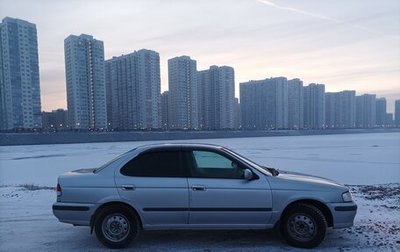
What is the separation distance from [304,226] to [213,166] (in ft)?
5.20

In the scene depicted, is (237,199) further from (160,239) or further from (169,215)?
(160,239)

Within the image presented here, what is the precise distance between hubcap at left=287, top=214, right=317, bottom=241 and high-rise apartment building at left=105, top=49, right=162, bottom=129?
313 ft

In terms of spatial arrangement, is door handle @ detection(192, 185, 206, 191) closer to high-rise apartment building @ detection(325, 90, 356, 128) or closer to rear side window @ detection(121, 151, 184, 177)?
rear side window @ detection(121, 151, 184, 177)

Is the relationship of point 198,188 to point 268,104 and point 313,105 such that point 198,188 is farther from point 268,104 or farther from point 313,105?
point 313,105

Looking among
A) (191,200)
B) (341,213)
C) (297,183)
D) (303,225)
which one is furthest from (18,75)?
A: (341,213)

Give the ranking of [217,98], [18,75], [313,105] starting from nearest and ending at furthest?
[18,75] < [217,98] < [313,105]

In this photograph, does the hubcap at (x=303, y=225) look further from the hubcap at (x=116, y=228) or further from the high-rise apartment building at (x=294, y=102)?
the high-rise apartment building at (x=294, y=102)

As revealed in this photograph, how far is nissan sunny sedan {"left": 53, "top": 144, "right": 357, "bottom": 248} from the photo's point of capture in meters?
4.48

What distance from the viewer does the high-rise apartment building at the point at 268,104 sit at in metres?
136

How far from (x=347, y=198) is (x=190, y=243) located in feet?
8.01

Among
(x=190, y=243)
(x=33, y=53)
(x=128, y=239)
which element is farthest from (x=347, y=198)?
(x=33, y=53)

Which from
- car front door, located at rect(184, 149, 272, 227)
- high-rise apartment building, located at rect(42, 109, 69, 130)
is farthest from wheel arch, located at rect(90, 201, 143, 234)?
high-rise apartment building, located at rect(42, 109, 69, 130)

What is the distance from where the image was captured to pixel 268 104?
138000 mm

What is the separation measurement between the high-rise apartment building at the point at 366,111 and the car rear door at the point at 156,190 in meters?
179
